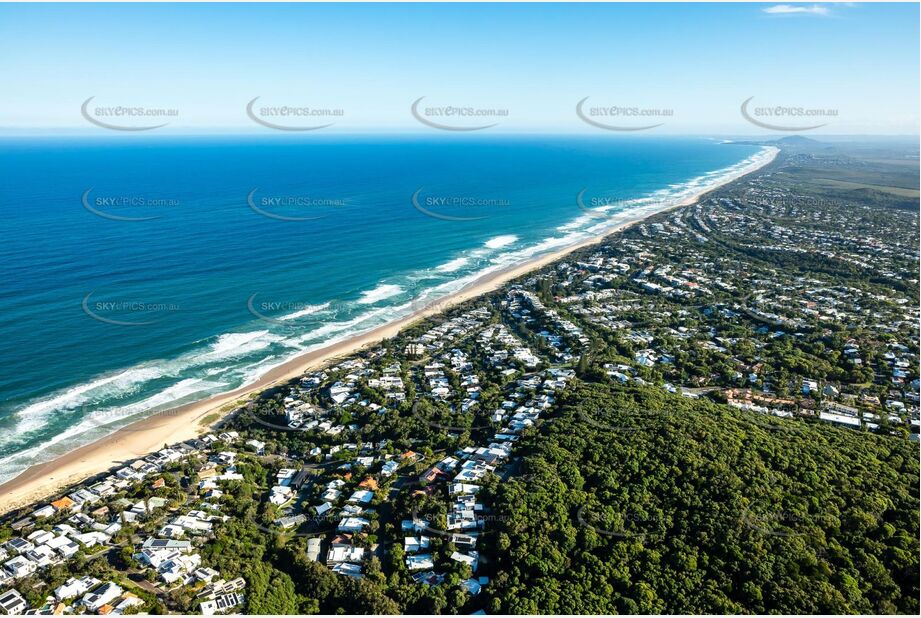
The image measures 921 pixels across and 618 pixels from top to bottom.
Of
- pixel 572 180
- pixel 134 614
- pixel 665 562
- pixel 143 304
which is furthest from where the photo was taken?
pixel 572 180

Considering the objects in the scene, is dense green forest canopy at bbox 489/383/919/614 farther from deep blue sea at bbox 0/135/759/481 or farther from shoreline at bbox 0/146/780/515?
deep blue sea at bbox 0/135/759/481

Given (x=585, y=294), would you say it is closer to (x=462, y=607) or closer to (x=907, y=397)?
(x=907, y=397)

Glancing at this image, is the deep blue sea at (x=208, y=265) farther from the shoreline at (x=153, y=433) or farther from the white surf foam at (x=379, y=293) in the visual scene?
the shoreline at (x=153, y=433)

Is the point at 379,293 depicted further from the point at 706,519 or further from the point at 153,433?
the point at 706,519

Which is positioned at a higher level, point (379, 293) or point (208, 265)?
point (208, 265)

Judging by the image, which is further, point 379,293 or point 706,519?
point 379,293

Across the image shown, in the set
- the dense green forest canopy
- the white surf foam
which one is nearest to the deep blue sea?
the white surf foam

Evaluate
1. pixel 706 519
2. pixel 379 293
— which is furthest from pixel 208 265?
pixel 706 519

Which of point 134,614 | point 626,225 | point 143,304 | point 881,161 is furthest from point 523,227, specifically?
point 881,161

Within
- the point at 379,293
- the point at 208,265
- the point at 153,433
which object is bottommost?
the point at 153,433
